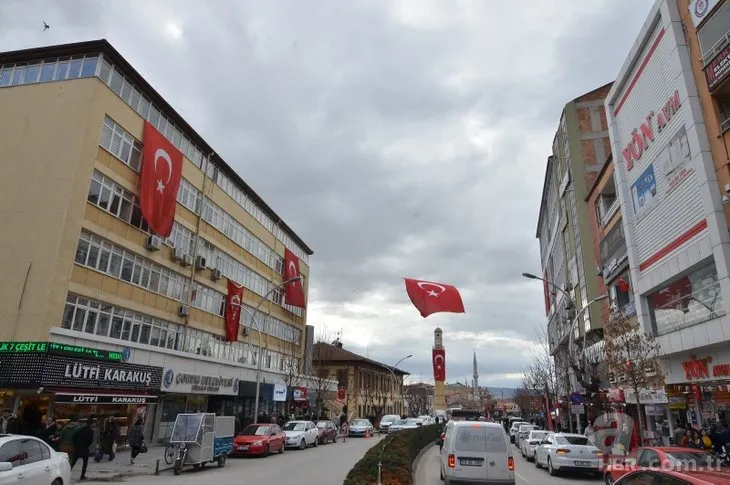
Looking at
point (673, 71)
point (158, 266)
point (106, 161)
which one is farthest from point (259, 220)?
point (673, 71)

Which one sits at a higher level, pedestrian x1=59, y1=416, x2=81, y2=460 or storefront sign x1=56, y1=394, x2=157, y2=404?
storefront sign x1=56, y1=394, x2=157, y2=404

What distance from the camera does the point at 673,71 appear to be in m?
21.5

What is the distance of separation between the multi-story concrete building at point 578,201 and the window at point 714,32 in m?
20.2

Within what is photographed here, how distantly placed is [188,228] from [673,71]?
28371 mm

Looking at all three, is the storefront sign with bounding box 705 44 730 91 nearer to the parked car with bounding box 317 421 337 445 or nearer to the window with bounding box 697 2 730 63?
the window with bounding box 697 2 730 63

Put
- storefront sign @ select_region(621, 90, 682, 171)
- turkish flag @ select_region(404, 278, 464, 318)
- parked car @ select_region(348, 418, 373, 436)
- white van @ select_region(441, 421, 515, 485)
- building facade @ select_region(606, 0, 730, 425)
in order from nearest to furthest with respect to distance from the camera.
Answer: white van @ select_region(441, 421, 515, 485), building facade @ select_region(606, 0, 730, 425), storefront sign @ select_region(621, 90, 682, 171), turkish flag @ select_region(404, 278, 464, 318), parked car @ select_region(348, 418, 373, 436)

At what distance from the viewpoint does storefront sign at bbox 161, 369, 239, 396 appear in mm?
27781

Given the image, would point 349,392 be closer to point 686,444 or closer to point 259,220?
point 259,220

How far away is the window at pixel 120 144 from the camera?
84.4 ft

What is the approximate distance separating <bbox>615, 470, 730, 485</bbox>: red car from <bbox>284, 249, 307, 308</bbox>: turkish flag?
41040 mm

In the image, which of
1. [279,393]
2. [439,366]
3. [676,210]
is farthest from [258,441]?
[439,366]

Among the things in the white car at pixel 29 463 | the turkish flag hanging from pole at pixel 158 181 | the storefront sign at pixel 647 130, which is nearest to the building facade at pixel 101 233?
the turkish flag hanging from pole at pixel 158 181

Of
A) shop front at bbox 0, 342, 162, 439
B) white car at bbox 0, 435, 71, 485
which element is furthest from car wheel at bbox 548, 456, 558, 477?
shop front at bbox 0, 342, 162, 439

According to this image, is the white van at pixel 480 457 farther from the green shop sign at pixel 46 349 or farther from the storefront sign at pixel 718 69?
the green shop sign at pixel 46 349
